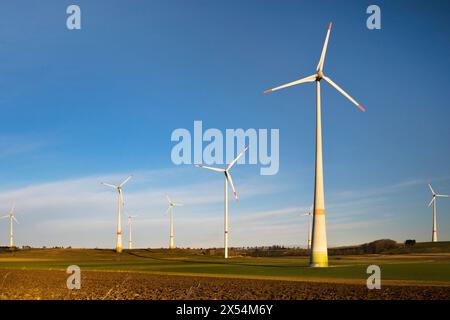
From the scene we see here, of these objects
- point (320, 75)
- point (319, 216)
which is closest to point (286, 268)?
point (319, 216)

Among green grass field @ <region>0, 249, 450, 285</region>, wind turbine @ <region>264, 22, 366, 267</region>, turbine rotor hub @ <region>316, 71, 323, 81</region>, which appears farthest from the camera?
turbine rotor hub @ <region>316, 71, 323, 81</region>

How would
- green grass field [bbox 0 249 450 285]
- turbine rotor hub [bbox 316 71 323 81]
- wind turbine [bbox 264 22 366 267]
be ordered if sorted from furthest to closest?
turbine rotor hub [bbox 316 71 323 81]
wind turbine [bbox 264 22 366 267]
green grass field [bbox 0 249 450 285]

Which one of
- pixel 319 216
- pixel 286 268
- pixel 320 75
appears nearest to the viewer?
pixel 319 216

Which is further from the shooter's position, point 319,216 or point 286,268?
point 286,268

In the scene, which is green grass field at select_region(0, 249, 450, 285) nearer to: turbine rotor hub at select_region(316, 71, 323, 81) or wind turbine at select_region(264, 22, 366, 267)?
wind turbine at select_region(264, 22, 366, 267)

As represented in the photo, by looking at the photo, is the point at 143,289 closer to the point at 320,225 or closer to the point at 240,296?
the point at 240,296

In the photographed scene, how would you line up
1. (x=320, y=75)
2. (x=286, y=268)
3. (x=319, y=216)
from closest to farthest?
(x=319, y=216) → (x=286, y=268) → (x=320, y=75)

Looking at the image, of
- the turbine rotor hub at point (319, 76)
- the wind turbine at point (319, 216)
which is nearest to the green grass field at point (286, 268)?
the wind turbine at point (319, 216)

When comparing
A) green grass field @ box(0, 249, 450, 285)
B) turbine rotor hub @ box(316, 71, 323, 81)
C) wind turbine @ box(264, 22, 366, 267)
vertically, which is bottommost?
green grass field @ box(0, 249, 450, 285)

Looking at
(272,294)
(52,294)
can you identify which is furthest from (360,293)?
(52,294)

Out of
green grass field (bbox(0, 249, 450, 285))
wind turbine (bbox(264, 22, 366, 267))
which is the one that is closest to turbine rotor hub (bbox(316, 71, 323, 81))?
wind turbine (bbox(264, 22, 366, 267))

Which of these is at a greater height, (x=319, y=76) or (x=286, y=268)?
(x=319, y=76)

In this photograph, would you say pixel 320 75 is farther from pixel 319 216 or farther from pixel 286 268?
pixel 286 268

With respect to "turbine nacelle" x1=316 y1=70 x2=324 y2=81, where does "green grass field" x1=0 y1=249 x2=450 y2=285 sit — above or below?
below
